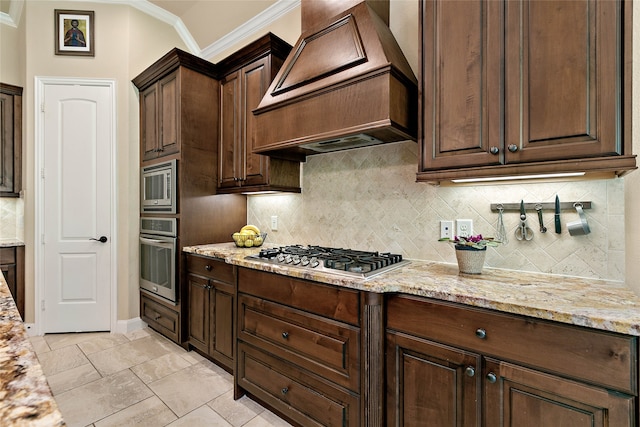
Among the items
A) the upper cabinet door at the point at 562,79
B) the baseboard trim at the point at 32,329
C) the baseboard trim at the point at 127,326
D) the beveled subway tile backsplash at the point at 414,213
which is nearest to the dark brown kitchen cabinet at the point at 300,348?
the beveled subway tile backsplash at the point at 414,213

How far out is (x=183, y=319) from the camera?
2.66m

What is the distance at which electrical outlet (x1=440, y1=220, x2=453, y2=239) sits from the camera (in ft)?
6.19

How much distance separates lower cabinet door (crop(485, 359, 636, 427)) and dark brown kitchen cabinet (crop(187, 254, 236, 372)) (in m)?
1.55

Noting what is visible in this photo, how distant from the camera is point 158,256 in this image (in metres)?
2.88

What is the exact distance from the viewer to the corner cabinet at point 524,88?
1184mm

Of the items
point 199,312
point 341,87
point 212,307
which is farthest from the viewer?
point 199,312

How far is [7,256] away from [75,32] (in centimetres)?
232

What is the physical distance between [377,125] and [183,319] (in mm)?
2270

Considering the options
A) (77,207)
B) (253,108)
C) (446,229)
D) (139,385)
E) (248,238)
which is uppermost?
(253,108)

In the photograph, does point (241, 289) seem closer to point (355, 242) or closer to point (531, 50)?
point (355, 242)

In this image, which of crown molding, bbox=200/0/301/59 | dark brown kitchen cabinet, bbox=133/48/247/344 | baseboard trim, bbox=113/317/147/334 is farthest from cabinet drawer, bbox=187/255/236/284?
crown molding, bbox=200/0/301/59

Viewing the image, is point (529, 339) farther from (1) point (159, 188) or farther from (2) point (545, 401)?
(1) point (159, 188)

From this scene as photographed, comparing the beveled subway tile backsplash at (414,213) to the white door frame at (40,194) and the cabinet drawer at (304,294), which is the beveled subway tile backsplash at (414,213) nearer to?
the cabinet drawer at (304,294)

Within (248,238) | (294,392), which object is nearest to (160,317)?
(248,238)
